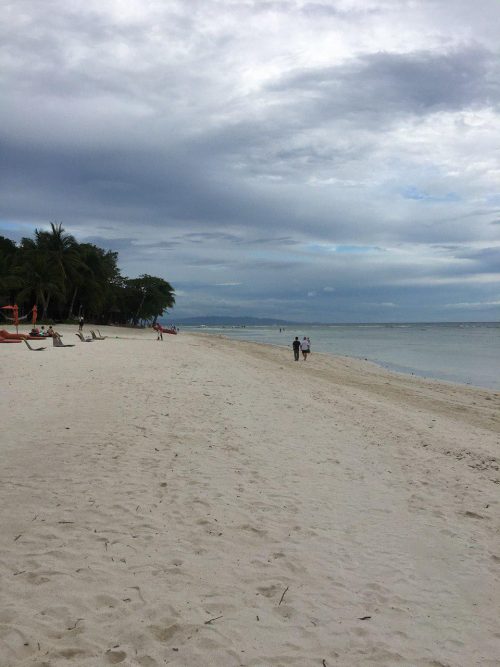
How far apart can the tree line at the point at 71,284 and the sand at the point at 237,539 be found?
141ft

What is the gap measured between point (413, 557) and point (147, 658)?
296 centimetres

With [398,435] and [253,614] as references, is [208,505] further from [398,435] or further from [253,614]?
[398,435]

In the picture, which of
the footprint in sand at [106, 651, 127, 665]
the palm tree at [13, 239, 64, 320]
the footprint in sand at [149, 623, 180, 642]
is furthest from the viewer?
the palm tree at [13, 239, 64, 320]

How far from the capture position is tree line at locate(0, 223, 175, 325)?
49.4m

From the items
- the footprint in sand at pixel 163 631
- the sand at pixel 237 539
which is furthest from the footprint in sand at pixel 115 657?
the footprint in sand at pixel 163 631

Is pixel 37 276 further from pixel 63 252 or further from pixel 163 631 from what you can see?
pixel 163 631

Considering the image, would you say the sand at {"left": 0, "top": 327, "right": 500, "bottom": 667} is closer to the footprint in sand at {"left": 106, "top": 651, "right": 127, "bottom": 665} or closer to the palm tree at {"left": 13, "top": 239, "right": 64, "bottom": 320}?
the footprint in sand at {"left": 106, "top": 651, "right": 127, "bottom": 665}

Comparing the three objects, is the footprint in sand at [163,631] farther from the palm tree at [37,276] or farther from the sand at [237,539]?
the palm tree at [37,276]

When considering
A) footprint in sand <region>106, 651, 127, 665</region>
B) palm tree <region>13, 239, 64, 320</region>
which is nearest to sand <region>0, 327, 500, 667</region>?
footprint in sand <region>106, 651, 127, 665</region>

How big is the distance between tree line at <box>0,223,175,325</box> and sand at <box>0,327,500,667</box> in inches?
1692

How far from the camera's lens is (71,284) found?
54.8 metres

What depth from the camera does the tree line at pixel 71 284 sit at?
4941 cm

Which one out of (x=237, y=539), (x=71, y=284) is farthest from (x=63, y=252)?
(x=237, y=539)

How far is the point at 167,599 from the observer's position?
12.2 feet
